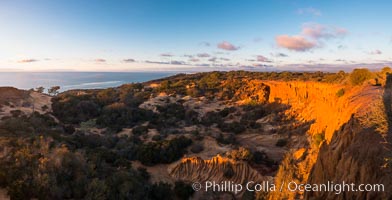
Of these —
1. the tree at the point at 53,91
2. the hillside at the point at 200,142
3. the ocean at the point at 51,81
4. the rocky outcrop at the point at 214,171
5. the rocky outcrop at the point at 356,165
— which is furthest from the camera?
the ocean at the point at 51,81

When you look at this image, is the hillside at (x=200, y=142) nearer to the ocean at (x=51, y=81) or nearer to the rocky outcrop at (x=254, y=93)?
the rocky outcrop at (x=254, y=93)

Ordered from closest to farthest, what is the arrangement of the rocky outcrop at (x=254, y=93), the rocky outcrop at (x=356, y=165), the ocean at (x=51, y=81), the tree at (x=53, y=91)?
1. the rocky outcrop at (x=356, y=165)
2. the rocky outcrop at (x=254, y=93)
3. the tree at (x=53, y=91)
4. the ocean at (x=51, y=81)

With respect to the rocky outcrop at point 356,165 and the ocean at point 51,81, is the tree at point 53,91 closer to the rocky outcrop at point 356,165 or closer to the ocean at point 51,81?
the ocean at point 51,81

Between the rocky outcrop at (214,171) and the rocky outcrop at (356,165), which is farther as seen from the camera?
the rocky outcrop at (214,171)

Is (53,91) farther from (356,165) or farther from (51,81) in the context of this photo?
(356,165)

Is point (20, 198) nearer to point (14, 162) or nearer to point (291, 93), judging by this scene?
point (14, 162)

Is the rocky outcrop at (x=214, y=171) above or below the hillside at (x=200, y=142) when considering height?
below

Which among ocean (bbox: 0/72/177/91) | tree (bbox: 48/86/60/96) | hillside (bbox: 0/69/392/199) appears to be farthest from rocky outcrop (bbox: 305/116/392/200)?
ocean (bbox: 0/72/177/91)

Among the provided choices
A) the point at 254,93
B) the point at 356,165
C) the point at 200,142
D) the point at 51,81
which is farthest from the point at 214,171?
the point at 51,81

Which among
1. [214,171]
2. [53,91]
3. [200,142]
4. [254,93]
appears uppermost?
[254,93]

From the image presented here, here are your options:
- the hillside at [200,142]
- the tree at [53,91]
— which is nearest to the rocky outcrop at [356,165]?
the hillside at [200,142]
